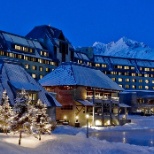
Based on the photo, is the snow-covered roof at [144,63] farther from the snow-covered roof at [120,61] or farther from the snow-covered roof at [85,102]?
the snow-covered roof at [85,102]

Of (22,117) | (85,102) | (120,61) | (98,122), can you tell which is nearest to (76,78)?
(85,102)

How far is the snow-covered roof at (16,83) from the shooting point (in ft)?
183

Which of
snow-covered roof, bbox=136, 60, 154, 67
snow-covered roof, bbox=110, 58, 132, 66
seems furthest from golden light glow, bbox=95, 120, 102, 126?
snow-covered roof, bbox=136, 60, 154, 67

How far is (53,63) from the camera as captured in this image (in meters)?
116

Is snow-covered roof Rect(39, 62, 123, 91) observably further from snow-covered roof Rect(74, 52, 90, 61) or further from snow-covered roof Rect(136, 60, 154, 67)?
snow-covered roof Rect(136, 60, 154, 67)

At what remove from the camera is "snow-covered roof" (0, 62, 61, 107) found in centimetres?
5569

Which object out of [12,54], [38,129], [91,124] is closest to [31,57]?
[12,54]

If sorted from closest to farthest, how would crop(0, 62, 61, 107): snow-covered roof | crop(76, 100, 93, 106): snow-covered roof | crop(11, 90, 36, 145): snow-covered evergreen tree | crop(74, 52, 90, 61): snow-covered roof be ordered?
crop(11, 90, 36, 145): snow-covered evergreen tree
crop(0, 62, 61, 107): snow-covered roof
crop(76, 100, 93, 106): snow-covered roof
crop(74, 52, 90, 61): snow-covered roof

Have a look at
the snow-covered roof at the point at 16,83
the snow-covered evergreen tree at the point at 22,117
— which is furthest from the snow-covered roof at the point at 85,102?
the snow-covered evergreen tree at the point at 22,117

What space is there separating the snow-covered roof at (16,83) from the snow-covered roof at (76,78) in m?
13.9

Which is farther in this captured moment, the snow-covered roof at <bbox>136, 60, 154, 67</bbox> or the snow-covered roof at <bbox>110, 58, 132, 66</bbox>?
the snow-covered roof at <bbox>136, 60, 154, 67</bbox>

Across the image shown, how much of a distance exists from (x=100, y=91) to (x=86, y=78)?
529 cm

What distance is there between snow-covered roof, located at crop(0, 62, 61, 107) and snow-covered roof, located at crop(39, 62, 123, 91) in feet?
45.7

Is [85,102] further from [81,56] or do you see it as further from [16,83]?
[81,56]
